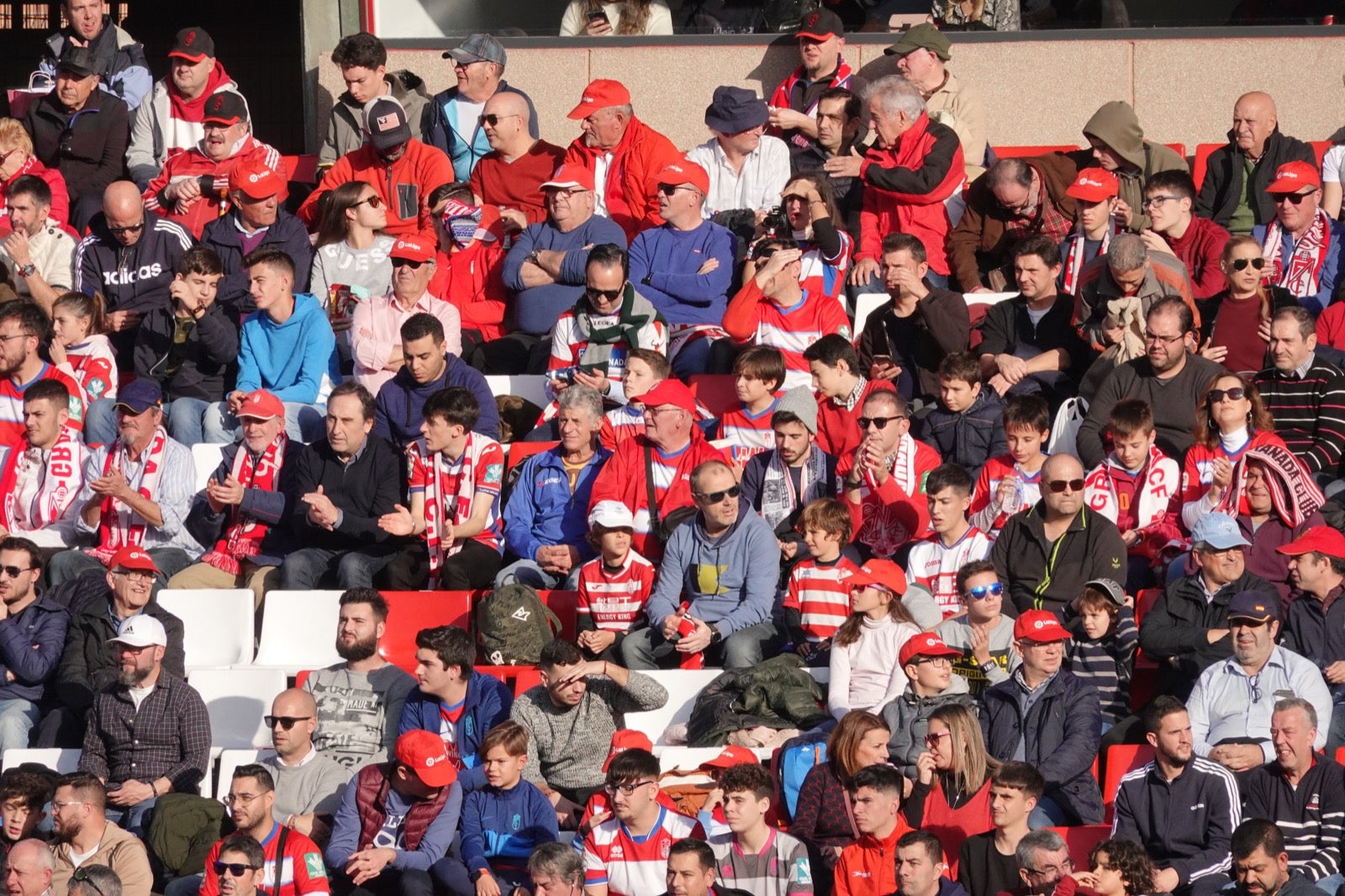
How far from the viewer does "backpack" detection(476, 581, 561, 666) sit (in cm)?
977

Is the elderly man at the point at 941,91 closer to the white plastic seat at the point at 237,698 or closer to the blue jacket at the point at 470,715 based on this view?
the blue jacket at the point at 470,715

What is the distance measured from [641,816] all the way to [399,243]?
3.97 meters

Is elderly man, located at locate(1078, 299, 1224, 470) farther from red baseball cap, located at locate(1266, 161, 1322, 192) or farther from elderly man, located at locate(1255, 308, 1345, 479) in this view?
red baseball cap, located at locate(1266, 161, 1322, 192)

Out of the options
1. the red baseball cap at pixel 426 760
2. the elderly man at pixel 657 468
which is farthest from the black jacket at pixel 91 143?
the red baseball cap at pixel 426 760

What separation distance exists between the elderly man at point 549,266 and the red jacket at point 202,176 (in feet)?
4.67

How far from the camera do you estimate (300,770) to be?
9281 mm

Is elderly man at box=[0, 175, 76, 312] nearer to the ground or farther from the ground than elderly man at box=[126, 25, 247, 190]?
nearer to the ground

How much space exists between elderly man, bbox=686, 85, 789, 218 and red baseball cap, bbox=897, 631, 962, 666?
3942 mm

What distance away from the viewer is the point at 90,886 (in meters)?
8.52

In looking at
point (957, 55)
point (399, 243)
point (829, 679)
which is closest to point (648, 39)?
point (957, 55)

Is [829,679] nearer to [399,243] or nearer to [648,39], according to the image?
[399,243]

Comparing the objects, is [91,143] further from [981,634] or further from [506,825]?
[981,634]

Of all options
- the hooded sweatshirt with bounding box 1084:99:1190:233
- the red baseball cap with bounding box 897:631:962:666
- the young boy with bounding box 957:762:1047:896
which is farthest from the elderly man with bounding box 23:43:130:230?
the young boy with bounding box 957:762:1047:896

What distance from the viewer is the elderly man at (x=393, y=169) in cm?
1264
